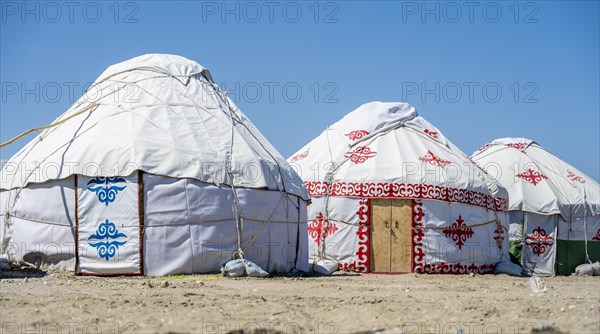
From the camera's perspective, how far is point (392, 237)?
12.4 meters

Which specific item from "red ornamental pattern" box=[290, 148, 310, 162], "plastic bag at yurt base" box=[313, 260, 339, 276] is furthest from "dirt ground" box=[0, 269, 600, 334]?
"red ornamental pattern" box=[290, 148, 310, 162]

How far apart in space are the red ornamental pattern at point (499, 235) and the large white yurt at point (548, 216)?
113 centimetres

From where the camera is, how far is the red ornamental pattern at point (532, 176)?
1520 cm

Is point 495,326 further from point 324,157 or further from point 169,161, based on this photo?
point 324,157

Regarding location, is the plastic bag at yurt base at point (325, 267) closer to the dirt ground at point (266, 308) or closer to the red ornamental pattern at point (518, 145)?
the dirt ground at point (266, 308)

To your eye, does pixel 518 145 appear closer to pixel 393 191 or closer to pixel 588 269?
pixel 588 269

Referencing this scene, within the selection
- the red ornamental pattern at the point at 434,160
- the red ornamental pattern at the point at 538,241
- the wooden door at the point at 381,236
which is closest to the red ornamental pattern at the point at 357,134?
the red ornamental pattern at the point at 434,160

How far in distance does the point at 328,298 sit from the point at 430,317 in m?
1.54

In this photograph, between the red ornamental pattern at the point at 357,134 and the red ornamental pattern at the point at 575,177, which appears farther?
the red ornamental pattern at the point at 575,177

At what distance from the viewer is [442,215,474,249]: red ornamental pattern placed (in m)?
12.6

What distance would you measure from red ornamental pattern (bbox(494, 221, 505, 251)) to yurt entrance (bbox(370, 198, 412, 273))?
177cm

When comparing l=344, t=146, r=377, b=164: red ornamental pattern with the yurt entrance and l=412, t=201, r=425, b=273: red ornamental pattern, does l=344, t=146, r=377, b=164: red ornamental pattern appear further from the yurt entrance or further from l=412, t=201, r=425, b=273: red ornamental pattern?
l=412, t=201, r=425, b=273: red ornamental pattern

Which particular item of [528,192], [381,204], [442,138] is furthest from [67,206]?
[528,192]

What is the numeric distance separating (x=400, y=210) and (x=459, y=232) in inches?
38.5
